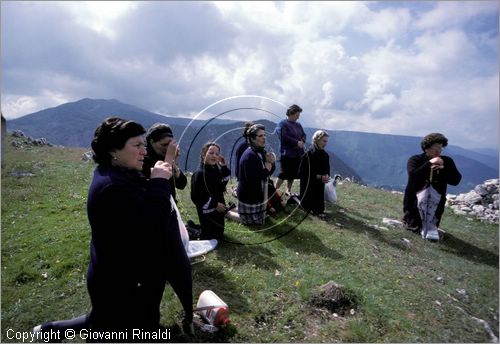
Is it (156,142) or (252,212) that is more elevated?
(156,142)

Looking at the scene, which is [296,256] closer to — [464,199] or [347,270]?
[347,270]

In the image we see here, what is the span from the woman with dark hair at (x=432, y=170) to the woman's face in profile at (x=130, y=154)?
850 cm

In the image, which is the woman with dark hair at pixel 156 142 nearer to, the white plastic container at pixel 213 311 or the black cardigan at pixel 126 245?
the black cardigan at pixel 126 245

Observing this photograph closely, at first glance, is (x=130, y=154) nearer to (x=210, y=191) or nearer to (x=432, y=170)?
(x=210, y=191)

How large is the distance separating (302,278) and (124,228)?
14.0 feet

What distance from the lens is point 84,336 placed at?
4.42m

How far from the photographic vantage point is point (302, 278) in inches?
254

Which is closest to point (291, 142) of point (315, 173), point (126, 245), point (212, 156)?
point (315, 173)

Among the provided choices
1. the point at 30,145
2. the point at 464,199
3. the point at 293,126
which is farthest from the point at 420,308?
the point at 30,145

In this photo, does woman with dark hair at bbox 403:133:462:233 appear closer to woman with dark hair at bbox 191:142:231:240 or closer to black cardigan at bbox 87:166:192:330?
woman with dark hair at bbox 191:142:231:240

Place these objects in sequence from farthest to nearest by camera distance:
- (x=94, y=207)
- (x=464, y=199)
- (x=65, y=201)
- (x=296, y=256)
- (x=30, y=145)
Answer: (x=30, y=145) → (x=464, y=199) → (x=65, y=201) → (x=296, y=256) → (x=94, y=207)

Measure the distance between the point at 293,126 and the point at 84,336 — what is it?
783 centimetres

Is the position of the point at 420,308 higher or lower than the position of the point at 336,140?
lower

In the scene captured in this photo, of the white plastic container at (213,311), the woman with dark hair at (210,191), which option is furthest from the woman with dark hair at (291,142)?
the white plastic container at (213,311)
